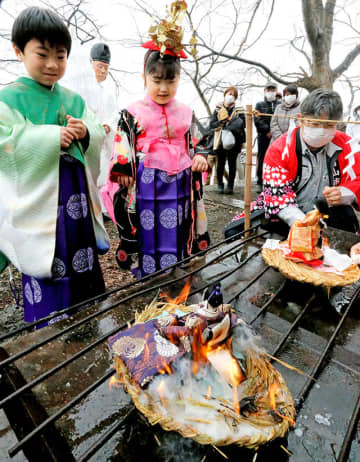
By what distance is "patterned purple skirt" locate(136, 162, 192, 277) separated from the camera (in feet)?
7.30

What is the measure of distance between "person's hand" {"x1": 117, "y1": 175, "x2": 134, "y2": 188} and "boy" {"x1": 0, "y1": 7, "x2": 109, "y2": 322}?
0.77 feet

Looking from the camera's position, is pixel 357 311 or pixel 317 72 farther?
pixel 317 72

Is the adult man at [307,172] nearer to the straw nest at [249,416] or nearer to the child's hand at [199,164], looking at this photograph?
the child's hand at [199,164]

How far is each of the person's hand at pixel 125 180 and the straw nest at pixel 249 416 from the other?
1543 mm

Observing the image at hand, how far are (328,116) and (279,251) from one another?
993mm

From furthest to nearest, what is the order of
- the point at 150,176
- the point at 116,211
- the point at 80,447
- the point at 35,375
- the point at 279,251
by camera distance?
the point at 116,211
the point at 150,176
the point at 279,251
the point at 35,375
the point at 80,447

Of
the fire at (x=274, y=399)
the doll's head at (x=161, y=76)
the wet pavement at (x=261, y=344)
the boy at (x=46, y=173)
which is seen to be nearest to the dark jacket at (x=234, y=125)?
the doll's head at (x=161, y=76)

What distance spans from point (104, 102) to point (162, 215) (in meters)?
2.34

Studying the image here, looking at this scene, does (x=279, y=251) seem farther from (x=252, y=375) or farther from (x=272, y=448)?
(x=272, y=448)

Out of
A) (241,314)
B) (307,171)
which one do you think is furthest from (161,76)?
(241,314)

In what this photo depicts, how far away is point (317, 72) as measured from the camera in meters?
6.97

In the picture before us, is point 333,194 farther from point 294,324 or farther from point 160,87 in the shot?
point 160,87

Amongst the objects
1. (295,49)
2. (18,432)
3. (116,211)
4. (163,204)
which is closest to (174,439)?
(18,432)

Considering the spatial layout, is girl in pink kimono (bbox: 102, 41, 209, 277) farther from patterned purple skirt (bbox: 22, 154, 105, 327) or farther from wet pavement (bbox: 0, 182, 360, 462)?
wet pavement (bbox: 0, 182, 360, 462)
